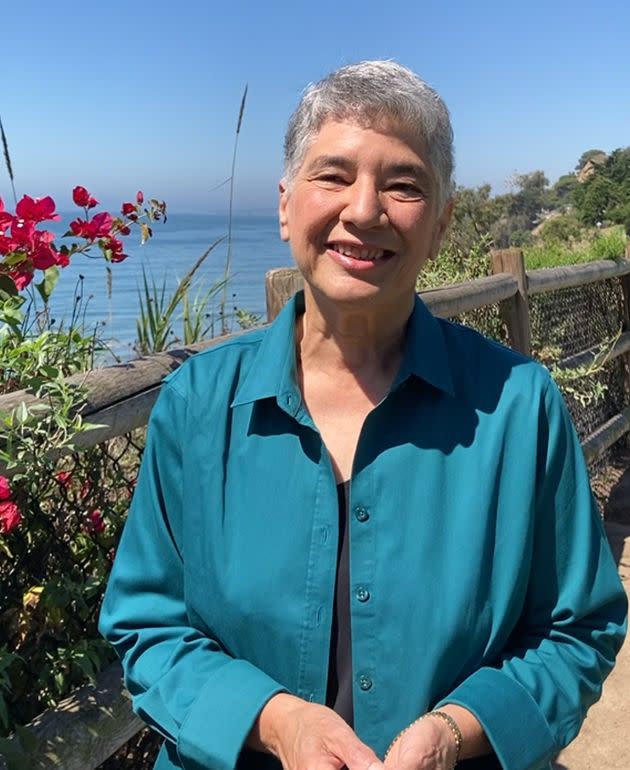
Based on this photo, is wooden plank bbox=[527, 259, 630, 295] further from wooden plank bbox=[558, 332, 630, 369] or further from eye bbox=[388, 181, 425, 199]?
eye bbox=[388, 181, 425, 199]

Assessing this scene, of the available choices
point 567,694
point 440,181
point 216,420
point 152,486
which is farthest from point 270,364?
point 567,694

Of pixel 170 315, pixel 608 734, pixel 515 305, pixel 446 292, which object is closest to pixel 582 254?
pixel 515 305

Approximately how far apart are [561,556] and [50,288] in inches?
51.1

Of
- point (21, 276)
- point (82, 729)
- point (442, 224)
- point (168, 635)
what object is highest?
point (442, 224)

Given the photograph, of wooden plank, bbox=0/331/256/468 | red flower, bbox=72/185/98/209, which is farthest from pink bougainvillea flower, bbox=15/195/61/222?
wooden plank, bbox=0/331/256/468

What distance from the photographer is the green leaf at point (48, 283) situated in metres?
2.27

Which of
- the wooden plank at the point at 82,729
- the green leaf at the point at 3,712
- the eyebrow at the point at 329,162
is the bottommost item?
the wooden plank at the point at 82,729

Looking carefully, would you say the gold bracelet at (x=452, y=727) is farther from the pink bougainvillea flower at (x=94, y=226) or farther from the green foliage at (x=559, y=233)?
the green foliage at (x=559, y=233)

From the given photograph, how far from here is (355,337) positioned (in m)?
1.77

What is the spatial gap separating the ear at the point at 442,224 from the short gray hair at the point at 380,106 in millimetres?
37

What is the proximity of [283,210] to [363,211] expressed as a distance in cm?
25

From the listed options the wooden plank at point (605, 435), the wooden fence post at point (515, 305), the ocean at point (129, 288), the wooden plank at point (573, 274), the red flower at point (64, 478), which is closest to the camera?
the red flower at point (64, 478)

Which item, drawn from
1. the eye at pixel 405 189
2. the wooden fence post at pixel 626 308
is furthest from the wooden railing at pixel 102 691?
the wooden fence post at pixel 626 308

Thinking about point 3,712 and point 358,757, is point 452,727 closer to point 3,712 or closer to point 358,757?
point 358,757
